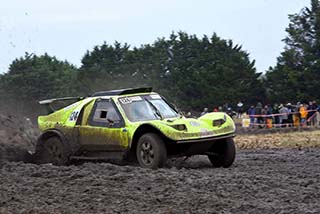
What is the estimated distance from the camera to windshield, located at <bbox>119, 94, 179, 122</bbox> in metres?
12.7

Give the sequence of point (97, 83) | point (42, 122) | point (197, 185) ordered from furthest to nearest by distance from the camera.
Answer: point (97, 83), point (42, 122), point (197, 185)

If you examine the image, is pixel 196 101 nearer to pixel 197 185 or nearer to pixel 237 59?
pixel 237 59

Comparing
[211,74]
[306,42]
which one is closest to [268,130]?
[306,42]

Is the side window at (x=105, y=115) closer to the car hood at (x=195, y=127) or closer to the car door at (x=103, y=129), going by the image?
the car door at (x=103, y=129)

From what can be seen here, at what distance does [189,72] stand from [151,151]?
177ft

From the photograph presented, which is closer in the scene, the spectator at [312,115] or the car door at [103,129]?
the car door at [103,129]

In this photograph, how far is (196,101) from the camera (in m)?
60.9

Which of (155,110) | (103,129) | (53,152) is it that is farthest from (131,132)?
(53,152)

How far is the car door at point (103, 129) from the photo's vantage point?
41.1 ft

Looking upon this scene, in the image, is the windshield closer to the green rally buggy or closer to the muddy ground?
the green rally buggy

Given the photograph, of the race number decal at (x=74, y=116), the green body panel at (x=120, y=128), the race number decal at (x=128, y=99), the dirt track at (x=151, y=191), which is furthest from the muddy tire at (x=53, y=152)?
the dirt track at (x=151, y=191)

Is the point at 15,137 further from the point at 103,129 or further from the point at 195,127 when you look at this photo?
the point at 195,127

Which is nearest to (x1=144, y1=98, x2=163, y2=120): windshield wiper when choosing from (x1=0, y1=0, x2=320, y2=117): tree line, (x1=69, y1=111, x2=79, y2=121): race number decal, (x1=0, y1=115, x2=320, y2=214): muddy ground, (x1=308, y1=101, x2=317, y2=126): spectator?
(x1=69, y1=111, x2=79, y2=121): race number decal

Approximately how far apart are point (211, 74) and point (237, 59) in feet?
9.49
